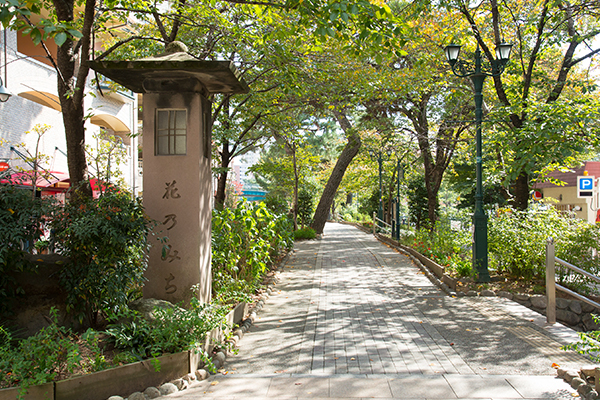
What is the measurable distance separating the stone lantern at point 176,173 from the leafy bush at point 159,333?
83 cm

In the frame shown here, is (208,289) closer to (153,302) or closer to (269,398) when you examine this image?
(153,302)

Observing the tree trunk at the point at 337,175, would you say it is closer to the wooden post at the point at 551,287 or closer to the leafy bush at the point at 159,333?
the wooden post at the point at 551,287

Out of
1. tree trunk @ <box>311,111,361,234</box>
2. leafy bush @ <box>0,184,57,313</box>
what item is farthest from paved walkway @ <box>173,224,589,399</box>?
tree trunk @ <box>311,111,361,234</box>

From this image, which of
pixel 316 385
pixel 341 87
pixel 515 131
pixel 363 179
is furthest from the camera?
pixel 363 179

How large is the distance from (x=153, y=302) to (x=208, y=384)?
57.9 inches

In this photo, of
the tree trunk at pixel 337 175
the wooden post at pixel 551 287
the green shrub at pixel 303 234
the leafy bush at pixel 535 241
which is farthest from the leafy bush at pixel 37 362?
the green shrub at pixel 303 234

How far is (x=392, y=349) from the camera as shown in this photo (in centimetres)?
541

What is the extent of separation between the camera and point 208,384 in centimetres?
442

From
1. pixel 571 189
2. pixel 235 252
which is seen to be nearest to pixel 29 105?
pixel 235 252

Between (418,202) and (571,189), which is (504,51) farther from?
(571,189)

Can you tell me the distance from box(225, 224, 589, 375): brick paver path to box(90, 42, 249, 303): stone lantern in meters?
1.29

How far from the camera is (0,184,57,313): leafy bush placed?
14.5ft

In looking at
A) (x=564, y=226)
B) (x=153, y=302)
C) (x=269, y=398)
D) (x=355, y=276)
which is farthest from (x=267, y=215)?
(x=564, y=226)

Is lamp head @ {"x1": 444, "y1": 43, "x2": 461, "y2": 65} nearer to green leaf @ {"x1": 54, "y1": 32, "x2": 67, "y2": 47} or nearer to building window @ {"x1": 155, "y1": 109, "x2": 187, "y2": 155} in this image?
building window @ {"x1": 155, "y1": 109, "x2": 187, "y2": 155}
